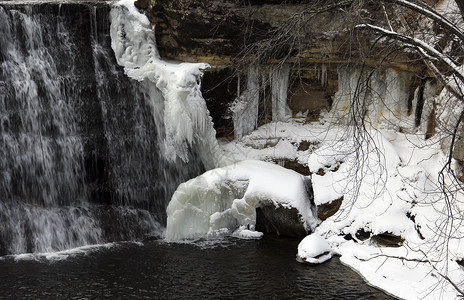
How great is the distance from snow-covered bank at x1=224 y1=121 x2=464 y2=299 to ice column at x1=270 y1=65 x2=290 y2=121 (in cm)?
104

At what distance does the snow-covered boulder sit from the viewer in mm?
8211

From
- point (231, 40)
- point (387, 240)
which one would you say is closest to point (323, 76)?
point (231, 40)

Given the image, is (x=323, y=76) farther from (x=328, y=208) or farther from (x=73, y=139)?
(x=73, y=139)

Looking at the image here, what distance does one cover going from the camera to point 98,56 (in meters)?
10.1

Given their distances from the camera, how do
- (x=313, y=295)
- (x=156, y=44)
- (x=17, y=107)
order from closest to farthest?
(x=313, y=295)
(x=17, y=107)
(x=156, y=44)

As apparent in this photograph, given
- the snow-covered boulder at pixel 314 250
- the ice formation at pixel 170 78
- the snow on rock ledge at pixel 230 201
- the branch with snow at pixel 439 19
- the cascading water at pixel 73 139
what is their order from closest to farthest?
1. the branch with snow at pixel 439 19
2. the snow-covered boulder at pixel 314 250
3. the snow on rock ledge at pixel 230 201
4. the cascading water at pixel 73 139
5. the ice formation at pixel 170 78

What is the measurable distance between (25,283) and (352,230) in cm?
512

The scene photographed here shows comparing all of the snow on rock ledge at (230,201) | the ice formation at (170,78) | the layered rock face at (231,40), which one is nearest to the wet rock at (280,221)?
the snow on rock ledge at (230,201)

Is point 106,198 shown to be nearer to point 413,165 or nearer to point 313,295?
point 313,295

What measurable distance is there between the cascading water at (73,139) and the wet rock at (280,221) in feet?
6.17

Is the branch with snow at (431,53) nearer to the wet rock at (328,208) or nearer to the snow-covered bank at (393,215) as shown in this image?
the snow-covered bank at (393,215)

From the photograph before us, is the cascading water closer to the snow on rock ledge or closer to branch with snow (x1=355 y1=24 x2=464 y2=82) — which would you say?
the snow on rock ledge

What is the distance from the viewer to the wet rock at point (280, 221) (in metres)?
9.16

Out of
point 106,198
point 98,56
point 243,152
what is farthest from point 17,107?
point 243,152
